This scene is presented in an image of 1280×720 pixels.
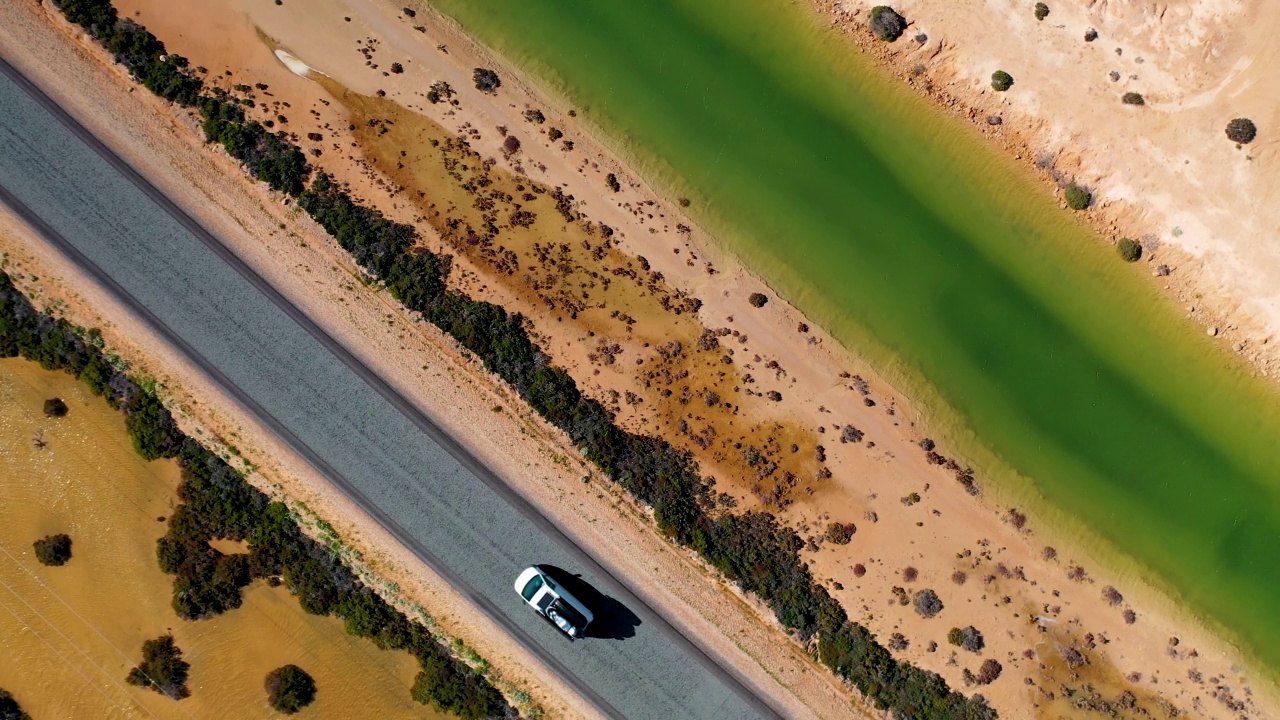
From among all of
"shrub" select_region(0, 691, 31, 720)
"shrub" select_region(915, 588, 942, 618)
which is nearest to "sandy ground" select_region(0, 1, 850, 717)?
"shrub" select_region(915, 588, 942, 618)

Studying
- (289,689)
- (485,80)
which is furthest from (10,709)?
(485,80)

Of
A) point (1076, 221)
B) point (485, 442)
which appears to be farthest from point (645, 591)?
point (1076, 221)

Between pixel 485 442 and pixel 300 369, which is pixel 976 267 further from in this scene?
pixel 300 369

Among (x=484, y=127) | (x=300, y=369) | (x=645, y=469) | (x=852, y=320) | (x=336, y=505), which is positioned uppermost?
(x=852, y=320)

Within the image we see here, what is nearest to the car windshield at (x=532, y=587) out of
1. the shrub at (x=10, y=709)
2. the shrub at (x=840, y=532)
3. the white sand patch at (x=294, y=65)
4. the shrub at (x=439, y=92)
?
the shrub at (x=840, y=532)

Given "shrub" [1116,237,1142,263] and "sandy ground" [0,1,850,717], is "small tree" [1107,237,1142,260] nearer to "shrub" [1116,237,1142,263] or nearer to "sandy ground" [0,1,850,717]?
"shrub" [1116,237,1142,263]

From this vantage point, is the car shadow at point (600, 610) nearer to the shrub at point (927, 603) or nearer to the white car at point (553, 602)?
the white car at point (553, 602)

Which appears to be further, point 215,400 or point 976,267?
point 976,267
